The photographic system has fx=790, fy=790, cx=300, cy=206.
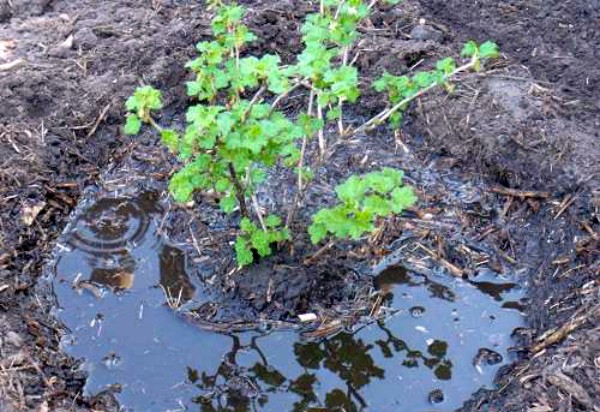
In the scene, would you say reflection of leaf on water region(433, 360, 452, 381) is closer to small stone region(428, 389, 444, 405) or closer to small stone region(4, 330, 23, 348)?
small stone region(428, 389, 444, 405)

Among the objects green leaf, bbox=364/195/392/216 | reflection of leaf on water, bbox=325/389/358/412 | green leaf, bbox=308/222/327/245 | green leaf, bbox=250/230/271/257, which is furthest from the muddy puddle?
green leaf, bbox=364/195/392/216

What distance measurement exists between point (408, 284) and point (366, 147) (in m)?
0.98

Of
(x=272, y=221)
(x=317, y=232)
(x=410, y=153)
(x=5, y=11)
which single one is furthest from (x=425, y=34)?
(x=5, y=11)

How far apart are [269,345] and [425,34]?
2322 mm

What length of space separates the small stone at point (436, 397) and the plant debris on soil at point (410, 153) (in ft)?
0.33

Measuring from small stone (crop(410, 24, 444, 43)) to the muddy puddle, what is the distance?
169cm

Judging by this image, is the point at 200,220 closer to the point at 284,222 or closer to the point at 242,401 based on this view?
the point at 284,222

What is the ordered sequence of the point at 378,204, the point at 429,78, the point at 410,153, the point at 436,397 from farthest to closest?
the point at 410,153, the point at 436,397, the point at 429,78, the point at 378,204

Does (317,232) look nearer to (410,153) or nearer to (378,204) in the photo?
(378,204)

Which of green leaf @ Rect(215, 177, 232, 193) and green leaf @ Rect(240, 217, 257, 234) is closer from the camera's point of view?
green leaf @ Rect(215, 177, 232, 193)

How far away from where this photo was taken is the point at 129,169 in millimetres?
4379

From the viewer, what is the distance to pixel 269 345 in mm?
3539

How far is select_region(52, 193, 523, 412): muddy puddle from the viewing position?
3.36m

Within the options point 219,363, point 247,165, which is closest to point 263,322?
point 219,363
